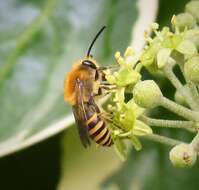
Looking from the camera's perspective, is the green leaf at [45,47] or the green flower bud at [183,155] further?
the green leaf at [45,47]

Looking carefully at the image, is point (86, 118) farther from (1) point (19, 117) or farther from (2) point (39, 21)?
(2) point (39, 21)

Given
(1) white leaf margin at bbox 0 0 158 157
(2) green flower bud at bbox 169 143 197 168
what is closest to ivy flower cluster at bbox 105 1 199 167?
(2) green flower bud at bbox 169 143 197 168

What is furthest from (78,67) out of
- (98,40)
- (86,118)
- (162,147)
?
(162,147)

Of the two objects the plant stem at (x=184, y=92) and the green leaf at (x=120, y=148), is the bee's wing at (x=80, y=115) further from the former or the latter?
the plant stem at (x=184, y=92)

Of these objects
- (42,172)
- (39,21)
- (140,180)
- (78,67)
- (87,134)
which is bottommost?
(140,180)

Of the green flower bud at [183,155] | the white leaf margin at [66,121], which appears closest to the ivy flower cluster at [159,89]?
the green flower bud at [183,155]

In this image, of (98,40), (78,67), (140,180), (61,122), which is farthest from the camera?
(140,180)

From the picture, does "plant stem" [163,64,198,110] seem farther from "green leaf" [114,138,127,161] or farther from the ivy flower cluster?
"green leaf" [114,138,127,161]
